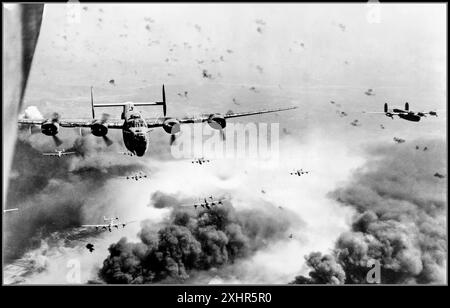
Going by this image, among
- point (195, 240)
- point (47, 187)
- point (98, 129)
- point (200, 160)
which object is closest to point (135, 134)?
point (98, 129)

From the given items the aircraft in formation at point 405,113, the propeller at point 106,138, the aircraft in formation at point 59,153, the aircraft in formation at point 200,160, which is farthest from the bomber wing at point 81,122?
the aircraft in formation at point 405,113

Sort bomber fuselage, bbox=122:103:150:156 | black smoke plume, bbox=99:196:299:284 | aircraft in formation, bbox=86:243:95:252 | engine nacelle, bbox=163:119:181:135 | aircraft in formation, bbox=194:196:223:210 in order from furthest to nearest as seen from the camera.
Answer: engine nacelle, bbox=163:119:181:135
aircraft in formation, bbox=194:196:223:210
bomber fuselage, bbox=122:103:150:156
black smoke plume, bbox=99:196:299:284
aircraft in formation, bbox=86:243:95:252

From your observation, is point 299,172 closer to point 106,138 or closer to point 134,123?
point 134,123

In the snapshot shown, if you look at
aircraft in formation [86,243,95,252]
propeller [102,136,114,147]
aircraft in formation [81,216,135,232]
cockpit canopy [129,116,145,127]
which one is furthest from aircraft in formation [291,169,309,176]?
aircraft in formation [86,243,95,252]

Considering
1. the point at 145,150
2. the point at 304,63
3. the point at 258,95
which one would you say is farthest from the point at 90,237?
the point at 304,63

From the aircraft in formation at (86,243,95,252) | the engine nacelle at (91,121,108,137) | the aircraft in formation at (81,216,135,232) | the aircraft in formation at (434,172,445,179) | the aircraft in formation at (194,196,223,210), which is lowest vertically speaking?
the aircraft in formation at (86,243,95,252)

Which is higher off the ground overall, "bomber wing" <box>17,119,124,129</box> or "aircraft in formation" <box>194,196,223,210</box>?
"bomber wing" <box>17,119,124,129</box>

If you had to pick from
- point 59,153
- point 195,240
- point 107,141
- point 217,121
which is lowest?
point 195,240

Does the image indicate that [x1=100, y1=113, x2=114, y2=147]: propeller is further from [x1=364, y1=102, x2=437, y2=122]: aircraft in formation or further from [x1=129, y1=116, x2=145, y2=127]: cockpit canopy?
[x1=364, y1=102, x2=437, y2=122]: aircraft in formation
